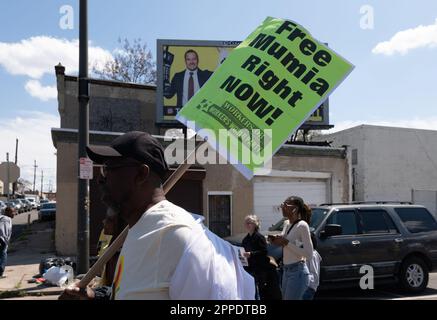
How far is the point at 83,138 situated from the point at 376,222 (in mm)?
6615

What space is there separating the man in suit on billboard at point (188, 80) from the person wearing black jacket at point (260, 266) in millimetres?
11819

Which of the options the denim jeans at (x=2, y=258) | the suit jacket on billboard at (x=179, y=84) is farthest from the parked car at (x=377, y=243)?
the suit jacket on billboard at (x=179, y=84)

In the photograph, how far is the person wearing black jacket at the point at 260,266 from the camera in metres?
5.95

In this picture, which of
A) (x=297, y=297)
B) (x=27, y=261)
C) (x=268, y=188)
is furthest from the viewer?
(x=268, y=188)

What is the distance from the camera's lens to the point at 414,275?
9.20 metres

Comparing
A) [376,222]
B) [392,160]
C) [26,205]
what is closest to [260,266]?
[376,222]

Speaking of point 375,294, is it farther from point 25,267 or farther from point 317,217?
point 25,267

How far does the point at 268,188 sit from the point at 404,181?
15.7 metres

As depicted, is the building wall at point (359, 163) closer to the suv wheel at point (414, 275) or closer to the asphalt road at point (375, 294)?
the suv wheel at point (414, 275)
